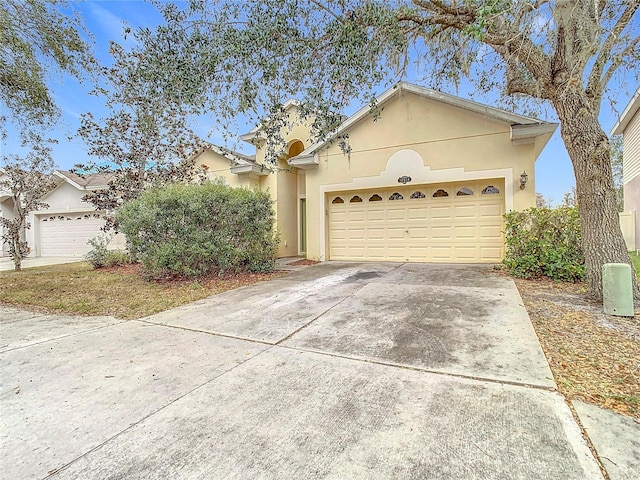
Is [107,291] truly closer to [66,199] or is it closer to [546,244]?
[546,244]

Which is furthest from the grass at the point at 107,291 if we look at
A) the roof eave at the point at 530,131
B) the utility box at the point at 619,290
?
the roof eave at the point at 530,131

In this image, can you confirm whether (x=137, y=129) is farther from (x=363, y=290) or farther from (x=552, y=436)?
(x=552, y=436)

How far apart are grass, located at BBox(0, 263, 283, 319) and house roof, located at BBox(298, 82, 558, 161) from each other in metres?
5.20

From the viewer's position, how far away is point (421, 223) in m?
10.6

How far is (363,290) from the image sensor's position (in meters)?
6.61

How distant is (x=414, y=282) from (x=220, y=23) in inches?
266

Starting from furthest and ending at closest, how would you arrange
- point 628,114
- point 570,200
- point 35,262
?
1. point 570,200
2. point 628,114
3. point 35,262

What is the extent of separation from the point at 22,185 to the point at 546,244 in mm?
15826

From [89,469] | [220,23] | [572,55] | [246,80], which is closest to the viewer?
[89,469]

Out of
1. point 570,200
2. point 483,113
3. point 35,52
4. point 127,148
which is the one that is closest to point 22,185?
point 127,148

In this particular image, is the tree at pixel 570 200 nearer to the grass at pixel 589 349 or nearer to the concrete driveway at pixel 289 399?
the grass at pixel 589 349

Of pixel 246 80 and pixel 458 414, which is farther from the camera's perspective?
pixel 246 80

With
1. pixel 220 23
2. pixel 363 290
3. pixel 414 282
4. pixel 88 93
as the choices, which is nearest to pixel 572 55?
pixel 414 282

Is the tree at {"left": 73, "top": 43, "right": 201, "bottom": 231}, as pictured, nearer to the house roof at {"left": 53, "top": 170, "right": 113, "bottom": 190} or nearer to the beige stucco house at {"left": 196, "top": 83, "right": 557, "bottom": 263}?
the beige stucco house at {"left": 196, "top": 83, "right": 557, "bottom": 263}
